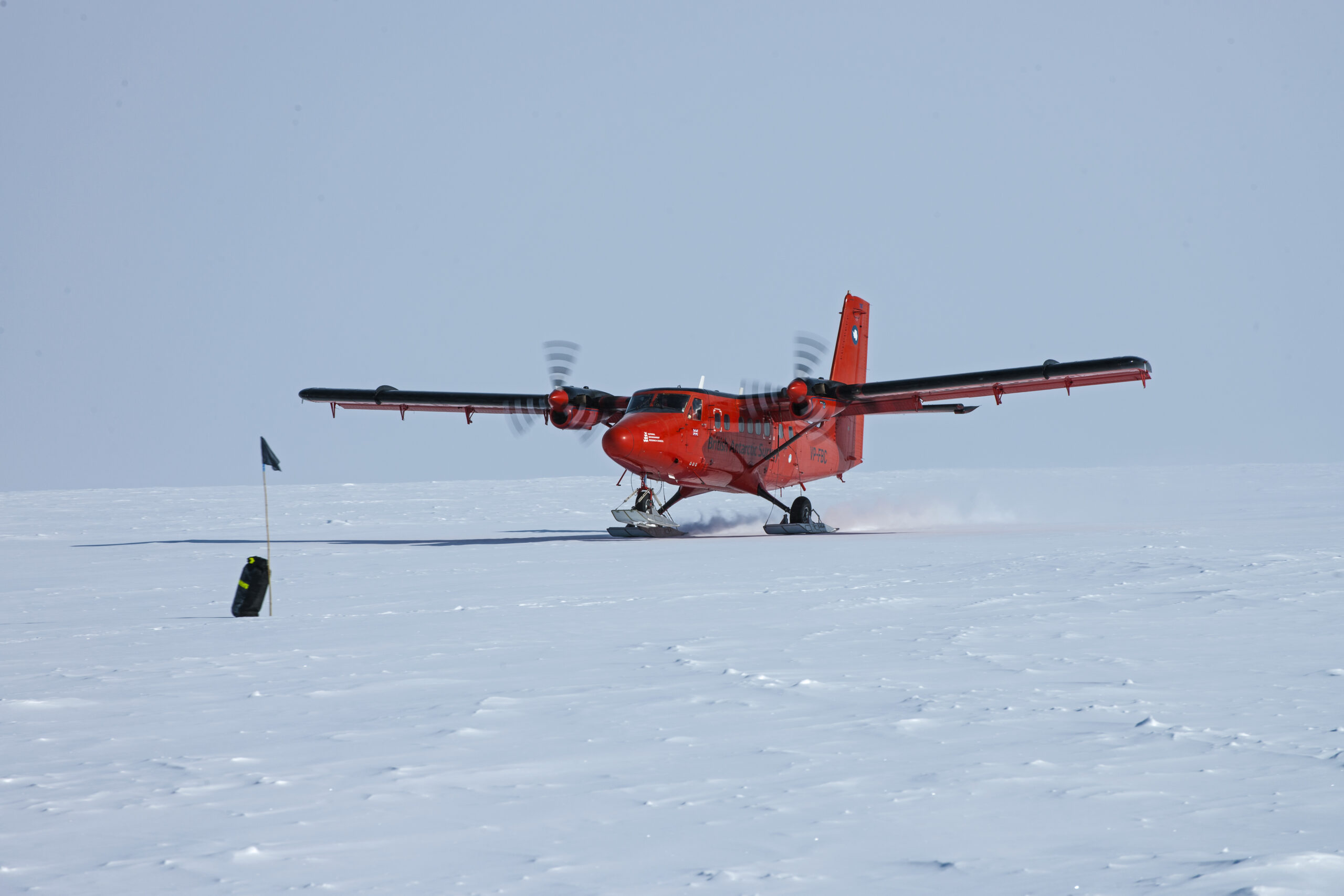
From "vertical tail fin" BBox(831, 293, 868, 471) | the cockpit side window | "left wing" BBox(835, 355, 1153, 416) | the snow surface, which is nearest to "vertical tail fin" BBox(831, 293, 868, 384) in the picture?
"vertical tail fin" BBox(831, 293, 868, 471)

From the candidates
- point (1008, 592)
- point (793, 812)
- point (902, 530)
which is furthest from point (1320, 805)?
point (902, 530)

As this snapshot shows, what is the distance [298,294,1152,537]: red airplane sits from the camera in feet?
75.5

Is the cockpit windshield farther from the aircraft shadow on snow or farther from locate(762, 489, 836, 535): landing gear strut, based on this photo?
locate(762, 489, 836, 535): landing gear strut

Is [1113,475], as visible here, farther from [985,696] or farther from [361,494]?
[985,696]

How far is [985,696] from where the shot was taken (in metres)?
6.84

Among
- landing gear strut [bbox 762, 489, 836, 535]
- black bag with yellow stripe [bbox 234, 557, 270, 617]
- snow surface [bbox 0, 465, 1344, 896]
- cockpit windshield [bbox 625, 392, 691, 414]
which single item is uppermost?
cockpit windshield [bbox 625, 392, 691, 414]

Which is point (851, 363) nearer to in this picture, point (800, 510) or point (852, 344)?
point (852, 344)

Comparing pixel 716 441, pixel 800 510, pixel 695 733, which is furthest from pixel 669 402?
pixel 695 733

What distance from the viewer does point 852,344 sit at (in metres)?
29.3

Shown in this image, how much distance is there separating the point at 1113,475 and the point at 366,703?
78682 mm

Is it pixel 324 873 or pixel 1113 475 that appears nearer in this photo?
pixel 324 873

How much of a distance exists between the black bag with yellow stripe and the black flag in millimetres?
2346

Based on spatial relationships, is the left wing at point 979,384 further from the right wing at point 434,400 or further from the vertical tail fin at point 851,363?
the right wing at point 434,400

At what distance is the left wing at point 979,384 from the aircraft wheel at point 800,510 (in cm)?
219
